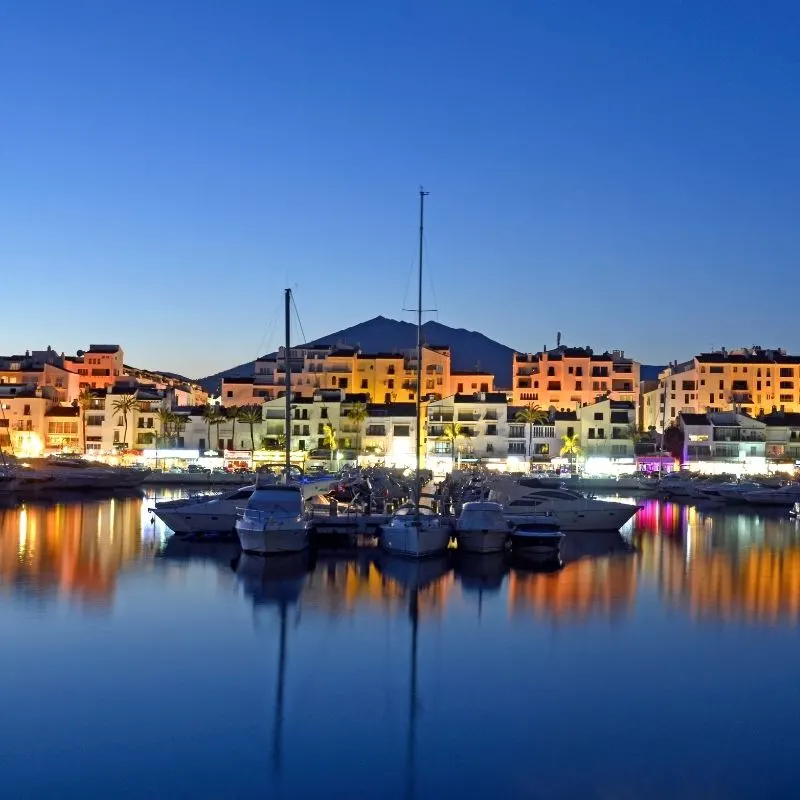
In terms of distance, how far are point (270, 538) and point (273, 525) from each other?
47cm

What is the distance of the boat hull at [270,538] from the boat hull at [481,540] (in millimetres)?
5463

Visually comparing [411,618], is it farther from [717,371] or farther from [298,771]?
[717,371]

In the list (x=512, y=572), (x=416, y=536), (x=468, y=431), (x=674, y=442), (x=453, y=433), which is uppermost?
(x=468, y=431)

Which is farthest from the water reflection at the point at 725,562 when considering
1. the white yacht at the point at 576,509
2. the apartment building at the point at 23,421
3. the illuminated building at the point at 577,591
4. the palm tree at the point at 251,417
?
the apartment building at the point at 23,421

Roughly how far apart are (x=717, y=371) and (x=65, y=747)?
82087mm

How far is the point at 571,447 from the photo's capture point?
74750 millimetres

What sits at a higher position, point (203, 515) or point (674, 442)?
point (674, 442)

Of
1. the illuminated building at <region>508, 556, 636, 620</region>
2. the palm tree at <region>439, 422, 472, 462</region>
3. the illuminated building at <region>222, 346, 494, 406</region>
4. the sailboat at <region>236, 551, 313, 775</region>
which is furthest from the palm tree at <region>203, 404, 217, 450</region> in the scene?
the illuminated building at <region>508, 556, 636, 620</region>

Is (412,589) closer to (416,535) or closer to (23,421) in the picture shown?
(416,535)

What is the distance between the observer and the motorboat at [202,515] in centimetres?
3544

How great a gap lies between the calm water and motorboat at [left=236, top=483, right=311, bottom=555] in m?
0.88

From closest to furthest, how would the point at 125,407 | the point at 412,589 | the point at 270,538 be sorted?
the point at 412,589 < the point at 270,538 < the point at 125,407

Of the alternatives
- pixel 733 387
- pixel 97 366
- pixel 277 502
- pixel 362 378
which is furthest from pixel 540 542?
pixel 97 366

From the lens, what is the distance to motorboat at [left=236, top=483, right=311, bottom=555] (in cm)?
3000
